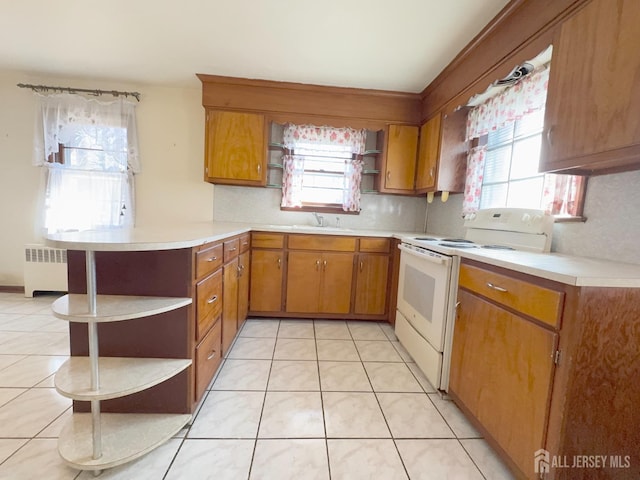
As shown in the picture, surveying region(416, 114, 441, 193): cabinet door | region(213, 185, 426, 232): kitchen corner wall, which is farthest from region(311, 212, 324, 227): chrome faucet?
region(416, 114, 441, 193): cabinet door

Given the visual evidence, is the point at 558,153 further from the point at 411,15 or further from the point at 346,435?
the point at 346,435

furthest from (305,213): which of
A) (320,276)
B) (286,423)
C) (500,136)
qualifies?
(286,423)

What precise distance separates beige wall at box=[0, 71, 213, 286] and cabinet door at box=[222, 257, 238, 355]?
4.46 feet

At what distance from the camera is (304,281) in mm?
2740

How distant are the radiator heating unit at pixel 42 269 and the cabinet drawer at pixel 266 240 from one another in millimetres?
2153

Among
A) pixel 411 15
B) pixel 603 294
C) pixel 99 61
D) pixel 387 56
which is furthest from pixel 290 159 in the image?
pixel 603 294

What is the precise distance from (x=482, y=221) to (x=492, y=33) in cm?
123

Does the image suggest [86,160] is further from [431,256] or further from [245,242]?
[431,256]

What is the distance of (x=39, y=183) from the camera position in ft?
10.1

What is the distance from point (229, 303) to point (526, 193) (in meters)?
2.21

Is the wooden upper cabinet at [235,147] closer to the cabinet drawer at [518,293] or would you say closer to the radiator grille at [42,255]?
the radiator grille at [42,255]

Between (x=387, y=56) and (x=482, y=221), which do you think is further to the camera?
(x=387, y=56)

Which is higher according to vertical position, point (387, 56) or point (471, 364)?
point (387, 56)

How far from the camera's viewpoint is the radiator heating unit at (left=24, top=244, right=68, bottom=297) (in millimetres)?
2992
